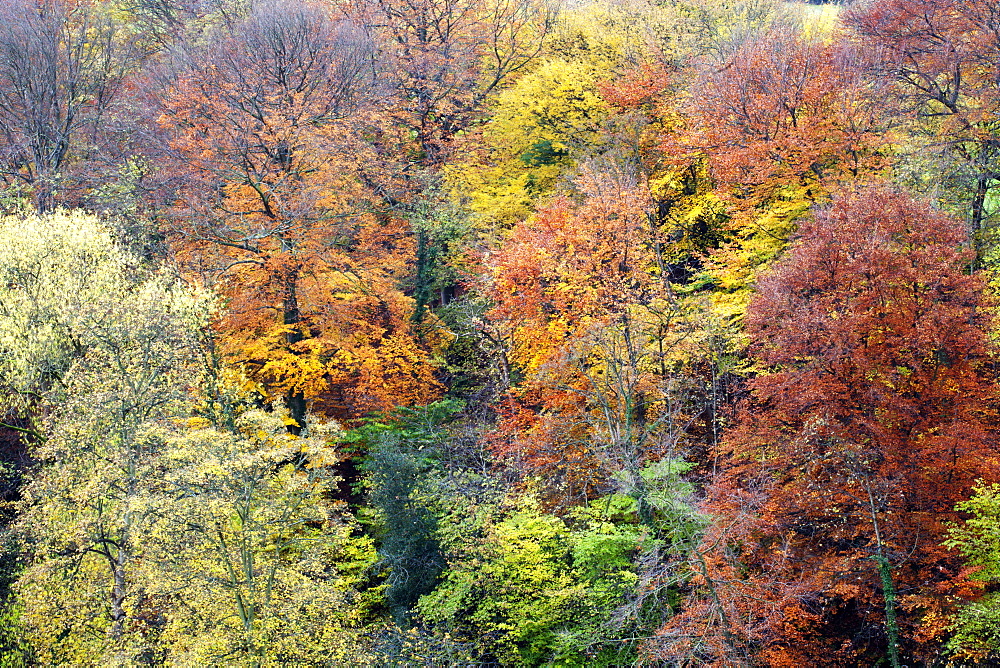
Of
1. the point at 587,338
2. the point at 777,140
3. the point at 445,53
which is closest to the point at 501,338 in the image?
the point at 587,338

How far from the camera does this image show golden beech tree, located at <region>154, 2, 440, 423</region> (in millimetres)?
30141

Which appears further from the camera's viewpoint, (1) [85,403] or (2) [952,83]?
(2) [952,83]

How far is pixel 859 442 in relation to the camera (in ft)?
64.6

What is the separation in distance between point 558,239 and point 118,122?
2222 cm

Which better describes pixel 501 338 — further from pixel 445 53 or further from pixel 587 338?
pixel 445 53

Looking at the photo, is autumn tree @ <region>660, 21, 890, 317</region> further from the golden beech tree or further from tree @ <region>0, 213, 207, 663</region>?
tree @ <region>0, 213, 207, 663</region>

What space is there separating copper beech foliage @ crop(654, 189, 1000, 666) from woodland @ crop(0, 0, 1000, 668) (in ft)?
0.33

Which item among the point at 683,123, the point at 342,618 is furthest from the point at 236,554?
the point at 683,123

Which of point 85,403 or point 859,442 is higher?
point 85,403

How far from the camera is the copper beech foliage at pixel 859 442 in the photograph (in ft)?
61.7

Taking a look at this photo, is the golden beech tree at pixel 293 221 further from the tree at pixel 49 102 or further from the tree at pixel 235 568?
the tree at pixel 235 568

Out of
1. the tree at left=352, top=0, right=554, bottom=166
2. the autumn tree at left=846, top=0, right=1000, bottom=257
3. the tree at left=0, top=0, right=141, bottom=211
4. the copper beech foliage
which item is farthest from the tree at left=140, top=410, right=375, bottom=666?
the autumn tree at left=846, top=0, right=1000, bottom=257

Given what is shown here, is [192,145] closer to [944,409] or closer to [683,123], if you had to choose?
[683,123]

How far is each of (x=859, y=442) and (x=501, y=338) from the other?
12669 mm
